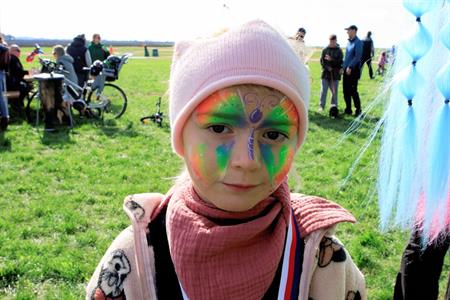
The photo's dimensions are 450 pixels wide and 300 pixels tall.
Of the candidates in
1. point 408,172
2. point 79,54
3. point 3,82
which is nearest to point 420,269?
point 408,172

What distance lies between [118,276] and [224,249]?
0.32m

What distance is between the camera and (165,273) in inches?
50.3

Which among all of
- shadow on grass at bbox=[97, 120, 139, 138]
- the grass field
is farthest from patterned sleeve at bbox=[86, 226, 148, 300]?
shadow on grass at bbox=[97, 120, 139, 138]

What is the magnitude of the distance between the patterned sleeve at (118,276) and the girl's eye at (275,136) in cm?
49

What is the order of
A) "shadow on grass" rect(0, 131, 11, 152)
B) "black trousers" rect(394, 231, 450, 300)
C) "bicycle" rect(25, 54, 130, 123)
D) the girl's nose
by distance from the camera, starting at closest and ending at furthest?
1. the girl's nose
2. "black trousers" rect(394, 231, 450, 300)
3. "shadow on grass" rect(0, 131, 11, 152)
4. "bicycle" rect(25, 54, 130, 123)

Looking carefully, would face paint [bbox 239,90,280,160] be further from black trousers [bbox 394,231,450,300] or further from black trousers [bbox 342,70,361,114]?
black trousers [bbox 342,70,361,114]

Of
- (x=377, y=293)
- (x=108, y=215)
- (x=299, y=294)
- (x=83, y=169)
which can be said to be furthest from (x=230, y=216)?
(x=83, y=169)

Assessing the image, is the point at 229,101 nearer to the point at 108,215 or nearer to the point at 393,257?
the point at 393,257

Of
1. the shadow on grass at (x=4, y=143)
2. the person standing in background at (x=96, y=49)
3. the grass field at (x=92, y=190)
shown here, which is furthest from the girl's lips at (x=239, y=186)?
the person standing in background at (x=96, y=49)

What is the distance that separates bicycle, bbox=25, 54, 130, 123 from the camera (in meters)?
8.79

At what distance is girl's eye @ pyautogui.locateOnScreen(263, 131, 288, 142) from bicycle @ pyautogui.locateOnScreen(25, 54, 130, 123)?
8032mm

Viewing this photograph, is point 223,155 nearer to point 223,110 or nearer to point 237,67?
point 223,110

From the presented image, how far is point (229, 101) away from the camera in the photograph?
1.17 m

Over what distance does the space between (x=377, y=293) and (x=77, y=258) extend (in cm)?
229
